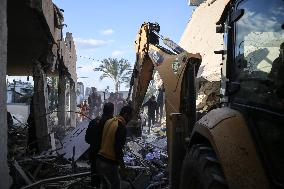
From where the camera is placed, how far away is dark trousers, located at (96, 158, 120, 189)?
6430mm

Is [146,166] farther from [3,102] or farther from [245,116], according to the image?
[245,116]

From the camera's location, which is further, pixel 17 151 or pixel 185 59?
pixel 17 151

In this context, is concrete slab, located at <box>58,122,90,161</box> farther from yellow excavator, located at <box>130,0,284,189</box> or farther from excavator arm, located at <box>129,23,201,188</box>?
yellow excavator, located at <box>130,0,284,189</box>

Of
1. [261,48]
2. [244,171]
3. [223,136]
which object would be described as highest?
[261,48]

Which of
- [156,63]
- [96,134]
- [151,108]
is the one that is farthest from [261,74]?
[151,108]

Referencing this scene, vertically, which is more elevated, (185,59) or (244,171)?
(185,59)

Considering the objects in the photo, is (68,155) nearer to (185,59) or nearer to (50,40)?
(50,40)

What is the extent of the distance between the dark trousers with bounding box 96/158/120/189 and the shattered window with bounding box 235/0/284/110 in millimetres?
3049

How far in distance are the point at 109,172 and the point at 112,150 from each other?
0.36 m

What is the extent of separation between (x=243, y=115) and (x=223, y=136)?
0.29 meters

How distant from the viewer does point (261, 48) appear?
3582mm

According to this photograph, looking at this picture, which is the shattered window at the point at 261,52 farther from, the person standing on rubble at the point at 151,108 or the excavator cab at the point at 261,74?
the person standing on rubble at the point at 151,108

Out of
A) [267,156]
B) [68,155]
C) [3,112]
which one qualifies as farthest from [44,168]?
[267,156]

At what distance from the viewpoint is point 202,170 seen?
12.1 feet
